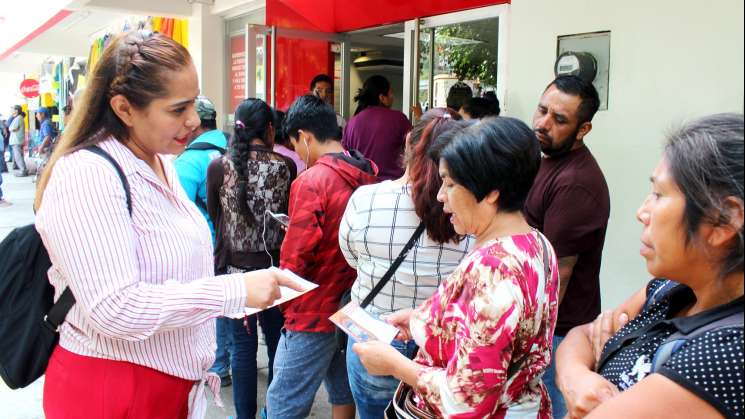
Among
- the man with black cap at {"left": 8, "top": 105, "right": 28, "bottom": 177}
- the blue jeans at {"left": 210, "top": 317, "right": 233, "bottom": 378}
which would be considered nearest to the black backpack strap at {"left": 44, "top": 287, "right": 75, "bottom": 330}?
the blue jeans at {"left": 210, "top": 317, "right": 233, "bottom": 378}

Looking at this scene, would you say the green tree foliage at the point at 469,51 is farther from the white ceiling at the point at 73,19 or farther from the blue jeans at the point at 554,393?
the white ceiling at the point at 73,19

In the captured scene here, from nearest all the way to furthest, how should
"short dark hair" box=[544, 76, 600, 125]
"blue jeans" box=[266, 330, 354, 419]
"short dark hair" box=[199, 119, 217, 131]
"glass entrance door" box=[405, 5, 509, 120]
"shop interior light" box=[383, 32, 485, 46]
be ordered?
"short dark hair" box=[544, 76, 600, 125]
"blue jeans" box=[266, 330, 354, 419]
"short dark hair" box=[199, 119, 217, 131]
"glass entrance door" box=[405, 5, 509, 120]
"shop interior light" box=[383, 32, 485, 46]

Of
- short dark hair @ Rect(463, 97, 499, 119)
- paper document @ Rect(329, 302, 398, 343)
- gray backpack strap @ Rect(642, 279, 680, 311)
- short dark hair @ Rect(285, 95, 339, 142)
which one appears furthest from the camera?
short dark hair @ Rect(463, 97, 499, 119)

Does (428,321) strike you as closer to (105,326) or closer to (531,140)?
(531,140)

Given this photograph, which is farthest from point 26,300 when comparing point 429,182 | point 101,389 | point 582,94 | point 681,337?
point 582,94

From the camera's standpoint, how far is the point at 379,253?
2.18 m

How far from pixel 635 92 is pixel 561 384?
115 inches

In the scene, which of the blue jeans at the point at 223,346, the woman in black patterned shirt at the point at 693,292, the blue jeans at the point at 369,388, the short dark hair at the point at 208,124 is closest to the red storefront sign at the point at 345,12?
the short dark hair at the point at 208,124

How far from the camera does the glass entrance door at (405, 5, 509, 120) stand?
535 centimetres

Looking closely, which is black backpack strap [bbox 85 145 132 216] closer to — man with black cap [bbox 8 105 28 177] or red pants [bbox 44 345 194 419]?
red pants [bbox 44 345 194 419]

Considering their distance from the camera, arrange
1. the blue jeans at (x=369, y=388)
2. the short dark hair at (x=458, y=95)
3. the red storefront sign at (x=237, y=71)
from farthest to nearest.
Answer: the red storefront sign at (x=237, y=71)
the short dark hair at (x=458, y=95)
the blue jeans at (x=369, y=388)

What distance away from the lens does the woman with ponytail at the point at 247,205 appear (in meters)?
3.35

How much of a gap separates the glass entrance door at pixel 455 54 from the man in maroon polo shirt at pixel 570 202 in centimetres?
242

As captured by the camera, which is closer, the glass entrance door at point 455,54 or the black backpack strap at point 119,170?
the black backpack strap at point 119,170
